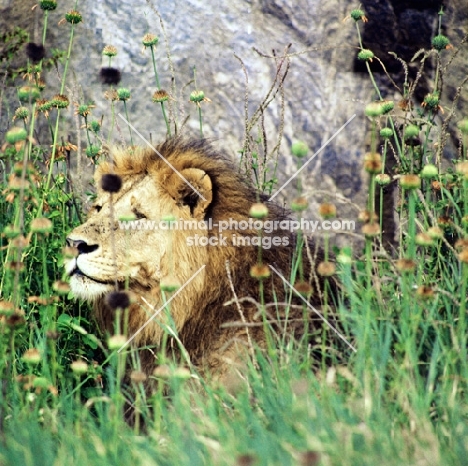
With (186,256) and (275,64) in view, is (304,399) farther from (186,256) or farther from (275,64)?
(275,64)

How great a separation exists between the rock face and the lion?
1046 mm

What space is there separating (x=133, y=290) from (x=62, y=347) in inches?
22.4

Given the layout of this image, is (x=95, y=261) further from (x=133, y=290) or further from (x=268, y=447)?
(x=268, y=447)

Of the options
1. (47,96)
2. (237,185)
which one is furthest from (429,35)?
(47,96)

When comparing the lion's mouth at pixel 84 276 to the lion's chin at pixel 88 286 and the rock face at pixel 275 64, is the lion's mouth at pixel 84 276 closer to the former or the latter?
the lion's chin at pixel 88 286

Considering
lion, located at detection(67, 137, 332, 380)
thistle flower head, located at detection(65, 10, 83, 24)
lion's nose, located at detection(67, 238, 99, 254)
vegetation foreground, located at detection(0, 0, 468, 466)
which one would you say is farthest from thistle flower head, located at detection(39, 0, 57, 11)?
lion's nose, located at detection(67, 238, 99, 254)

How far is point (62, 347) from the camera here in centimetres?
457

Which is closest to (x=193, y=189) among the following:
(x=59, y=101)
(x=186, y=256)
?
(x=186, y=256)

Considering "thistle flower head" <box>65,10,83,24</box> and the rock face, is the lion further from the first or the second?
the rock face

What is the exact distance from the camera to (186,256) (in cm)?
438

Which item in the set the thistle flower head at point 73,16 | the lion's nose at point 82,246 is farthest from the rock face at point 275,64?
the lion's nose at point 82,246

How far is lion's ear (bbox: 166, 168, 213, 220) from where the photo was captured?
4.29 meters

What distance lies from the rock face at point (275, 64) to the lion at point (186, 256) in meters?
1.05

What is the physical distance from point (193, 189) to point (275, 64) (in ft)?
4.75
